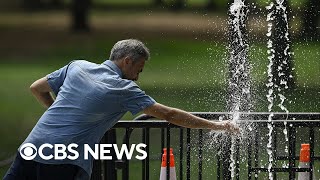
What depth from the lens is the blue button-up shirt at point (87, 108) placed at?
818 cm

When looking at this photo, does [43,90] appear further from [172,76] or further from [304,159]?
[172,76]

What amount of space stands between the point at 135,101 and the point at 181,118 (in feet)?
1.14

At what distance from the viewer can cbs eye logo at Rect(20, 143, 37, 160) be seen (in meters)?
8.13

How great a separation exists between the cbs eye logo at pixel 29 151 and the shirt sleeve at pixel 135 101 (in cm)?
62

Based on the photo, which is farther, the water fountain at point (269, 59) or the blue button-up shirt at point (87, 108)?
the water fountain at point (269, 59)

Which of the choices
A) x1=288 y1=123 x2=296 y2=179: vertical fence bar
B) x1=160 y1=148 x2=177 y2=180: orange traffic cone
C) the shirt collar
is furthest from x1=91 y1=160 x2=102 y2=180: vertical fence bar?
x1=288 y1=123 x2=296 y2=179: vertical fence bar

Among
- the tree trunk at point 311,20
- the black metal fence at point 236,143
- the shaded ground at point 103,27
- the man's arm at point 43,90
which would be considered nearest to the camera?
the man's arm at point 43,90

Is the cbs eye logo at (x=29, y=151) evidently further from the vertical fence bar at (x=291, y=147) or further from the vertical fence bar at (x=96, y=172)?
the vertical fence bar at (x=291, y=147)

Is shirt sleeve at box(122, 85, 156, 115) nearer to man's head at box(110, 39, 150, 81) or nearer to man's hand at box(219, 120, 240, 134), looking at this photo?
man's head at box(110, 39, 150, 81)

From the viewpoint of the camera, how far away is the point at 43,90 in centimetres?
877

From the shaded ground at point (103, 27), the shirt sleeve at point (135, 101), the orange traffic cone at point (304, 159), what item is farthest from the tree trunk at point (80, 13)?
the shirt sleeve at point (135, 101)

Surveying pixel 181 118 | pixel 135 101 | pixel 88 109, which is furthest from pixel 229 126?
pixel 88 109

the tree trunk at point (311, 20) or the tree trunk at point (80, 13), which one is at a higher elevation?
the tree trunk at point (80, 13)

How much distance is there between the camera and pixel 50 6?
3900cm
